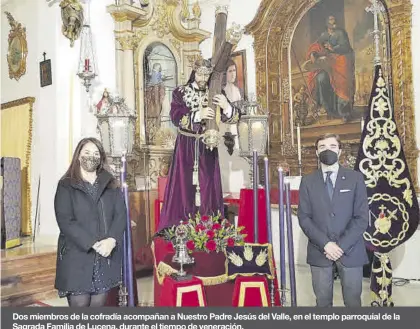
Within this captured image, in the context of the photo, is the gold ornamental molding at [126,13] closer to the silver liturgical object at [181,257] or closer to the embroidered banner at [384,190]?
the embroidered banner at [384,190]

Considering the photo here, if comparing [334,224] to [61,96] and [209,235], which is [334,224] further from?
[61,96]

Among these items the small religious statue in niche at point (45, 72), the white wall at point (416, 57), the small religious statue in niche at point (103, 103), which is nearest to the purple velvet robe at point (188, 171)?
the small religious statue in niche at point (103, 103)

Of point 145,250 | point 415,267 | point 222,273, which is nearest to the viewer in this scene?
point 222,273

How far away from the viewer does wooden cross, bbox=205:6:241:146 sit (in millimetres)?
3043

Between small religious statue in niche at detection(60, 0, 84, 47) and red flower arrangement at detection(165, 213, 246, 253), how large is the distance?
3.16 metres

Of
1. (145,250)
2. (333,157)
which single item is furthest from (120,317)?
(145,250)

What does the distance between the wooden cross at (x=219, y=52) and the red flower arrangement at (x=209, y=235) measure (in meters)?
0.67

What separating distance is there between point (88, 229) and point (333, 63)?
13.0 ft

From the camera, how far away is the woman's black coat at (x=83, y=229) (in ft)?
7.82

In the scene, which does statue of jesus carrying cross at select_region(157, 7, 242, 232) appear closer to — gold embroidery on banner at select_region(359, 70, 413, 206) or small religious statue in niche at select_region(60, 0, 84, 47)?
gold embroidery on banner at select_region(359, 70, 413, 206)

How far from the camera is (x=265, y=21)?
601 centimetres

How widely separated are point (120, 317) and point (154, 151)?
12.2 ft

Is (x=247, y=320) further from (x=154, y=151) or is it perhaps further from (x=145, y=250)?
(x=154, y=151)
